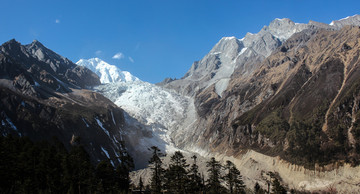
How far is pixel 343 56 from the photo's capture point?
190750 millimetres

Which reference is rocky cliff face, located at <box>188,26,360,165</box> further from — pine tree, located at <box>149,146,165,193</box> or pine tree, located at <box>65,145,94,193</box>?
pine tree, located at <box>65,145,94,193</box>

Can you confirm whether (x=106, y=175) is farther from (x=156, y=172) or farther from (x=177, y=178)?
(x=177, y=178)

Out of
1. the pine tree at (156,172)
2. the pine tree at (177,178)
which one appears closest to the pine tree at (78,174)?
the pine tree at (156,172)

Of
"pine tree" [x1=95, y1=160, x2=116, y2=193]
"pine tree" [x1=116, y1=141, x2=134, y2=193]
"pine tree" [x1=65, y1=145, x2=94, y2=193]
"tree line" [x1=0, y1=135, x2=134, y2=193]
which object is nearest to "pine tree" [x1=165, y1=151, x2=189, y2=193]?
"pine tree" [x1=116, y1=141, x2=134, y2=193]

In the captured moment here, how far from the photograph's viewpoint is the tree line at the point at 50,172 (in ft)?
192

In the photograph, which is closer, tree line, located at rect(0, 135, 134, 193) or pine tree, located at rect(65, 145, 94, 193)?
tree line, located at rect(0, 135, 134, 193)

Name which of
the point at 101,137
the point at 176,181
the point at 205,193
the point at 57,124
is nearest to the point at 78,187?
the point at 176,181

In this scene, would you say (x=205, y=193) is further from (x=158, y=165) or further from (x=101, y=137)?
(x=101, y=137)

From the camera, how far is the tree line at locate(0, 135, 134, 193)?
58.4 meters

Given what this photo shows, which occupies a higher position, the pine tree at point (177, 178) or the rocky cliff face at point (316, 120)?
the rocky cliff face at point (316, 120)

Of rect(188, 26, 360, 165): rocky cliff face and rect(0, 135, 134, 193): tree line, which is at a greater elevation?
rect(188, 26, 360, 165): rocky cliff face

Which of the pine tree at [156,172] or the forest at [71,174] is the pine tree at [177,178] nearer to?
the forest at [71,174]

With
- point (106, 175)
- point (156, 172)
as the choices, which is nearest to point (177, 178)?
point (156, 172)

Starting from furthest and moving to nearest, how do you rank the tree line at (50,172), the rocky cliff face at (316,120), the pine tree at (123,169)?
the rocky cliff face at (316,120) → the pine tree at (123,169) → the tree line at (50,172)
